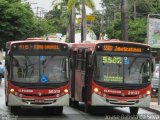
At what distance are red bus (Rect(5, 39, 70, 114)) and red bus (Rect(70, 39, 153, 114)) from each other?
1.09m

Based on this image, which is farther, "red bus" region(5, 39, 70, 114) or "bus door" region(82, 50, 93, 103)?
"bus door" region(82, 50, 93, 103)

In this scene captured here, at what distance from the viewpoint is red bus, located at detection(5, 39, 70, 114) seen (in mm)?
20109

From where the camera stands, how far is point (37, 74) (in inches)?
801

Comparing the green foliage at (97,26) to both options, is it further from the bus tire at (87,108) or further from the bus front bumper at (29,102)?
the bus front bumper at (29,102)

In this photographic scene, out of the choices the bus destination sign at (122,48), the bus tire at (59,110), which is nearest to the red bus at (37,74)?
the bus tire at (59,110)

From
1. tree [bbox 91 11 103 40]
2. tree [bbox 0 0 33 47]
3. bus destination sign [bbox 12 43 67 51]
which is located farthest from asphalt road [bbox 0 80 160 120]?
tree [bbox 91 11 103 40]

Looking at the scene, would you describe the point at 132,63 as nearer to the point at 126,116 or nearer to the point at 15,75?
the point at 126,116

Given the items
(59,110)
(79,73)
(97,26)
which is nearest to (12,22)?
(79,73)

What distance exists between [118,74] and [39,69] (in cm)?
296

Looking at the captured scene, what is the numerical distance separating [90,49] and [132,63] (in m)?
1.73

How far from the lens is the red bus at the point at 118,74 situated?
2073 centimetres

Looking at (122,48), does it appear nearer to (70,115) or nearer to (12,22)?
(70,115)

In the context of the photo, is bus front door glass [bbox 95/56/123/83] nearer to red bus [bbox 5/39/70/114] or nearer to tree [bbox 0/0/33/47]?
red bus [bbox 5/39/70/114]

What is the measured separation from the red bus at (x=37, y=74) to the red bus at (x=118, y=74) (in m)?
1.09
